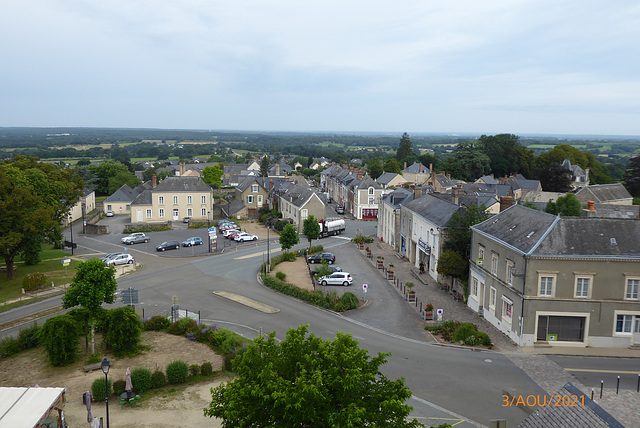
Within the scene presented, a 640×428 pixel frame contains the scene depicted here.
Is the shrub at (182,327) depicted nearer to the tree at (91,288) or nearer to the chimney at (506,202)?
the tree at (91,288)

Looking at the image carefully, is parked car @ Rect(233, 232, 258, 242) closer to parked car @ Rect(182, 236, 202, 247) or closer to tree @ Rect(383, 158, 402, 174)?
parked car @ Rect(182, 236, 202, 247)

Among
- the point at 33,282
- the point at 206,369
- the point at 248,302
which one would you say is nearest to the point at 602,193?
the point at 248,302

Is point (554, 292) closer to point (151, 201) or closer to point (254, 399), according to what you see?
point (254, 399)

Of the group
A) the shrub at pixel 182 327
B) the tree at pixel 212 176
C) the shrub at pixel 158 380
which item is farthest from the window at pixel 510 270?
the tree at pixel 212 176

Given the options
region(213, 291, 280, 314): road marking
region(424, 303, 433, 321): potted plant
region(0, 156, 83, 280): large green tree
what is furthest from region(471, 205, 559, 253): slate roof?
region(0, 156, 83, 280): large green tree

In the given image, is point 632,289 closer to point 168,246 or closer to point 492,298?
point 492,298
